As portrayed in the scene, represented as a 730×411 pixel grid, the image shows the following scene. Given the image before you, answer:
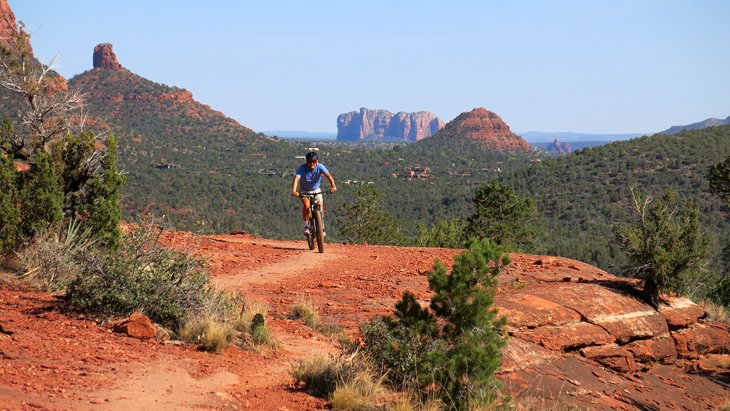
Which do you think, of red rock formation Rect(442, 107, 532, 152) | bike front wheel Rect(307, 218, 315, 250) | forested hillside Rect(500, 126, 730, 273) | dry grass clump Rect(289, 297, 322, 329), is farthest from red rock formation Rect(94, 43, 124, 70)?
dry grass clump Rect(289, 297, 322, 329)

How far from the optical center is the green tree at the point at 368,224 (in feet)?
133

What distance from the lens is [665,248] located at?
1274 cm

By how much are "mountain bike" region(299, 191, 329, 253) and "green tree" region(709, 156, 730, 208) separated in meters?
12.2

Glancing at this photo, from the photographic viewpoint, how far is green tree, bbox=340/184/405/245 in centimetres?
4047

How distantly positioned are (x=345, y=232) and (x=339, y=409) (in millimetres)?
35000

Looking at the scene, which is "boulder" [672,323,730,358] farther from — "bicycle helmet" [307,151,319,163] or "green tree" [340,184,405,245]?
"green tree" [340,184,405,245]

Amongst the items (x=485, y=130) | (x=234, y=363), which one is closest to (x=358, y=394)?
(x=234, y=363)

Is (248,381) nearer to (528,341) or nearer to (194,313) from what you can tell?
(194,313)

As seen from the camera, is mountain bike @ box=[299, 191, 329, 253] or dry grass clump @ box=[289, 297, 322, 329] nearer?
dry grass clump @ box=[289, 297, 322, 329]

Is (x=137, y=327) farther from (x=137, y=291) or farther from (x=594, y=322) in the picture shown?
(x=594, y=322)

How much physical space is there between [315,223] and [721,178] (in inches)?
501

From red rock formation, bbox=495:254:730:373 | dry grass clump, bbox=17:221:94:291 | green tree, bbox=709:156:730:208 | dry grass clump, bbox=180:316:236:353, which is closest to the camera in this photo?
dry grass clump, bbox=180:316:236:353

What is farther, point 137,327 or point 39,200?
point 39,200

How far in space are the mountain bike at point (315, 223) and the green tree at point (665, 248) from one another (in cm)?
557
